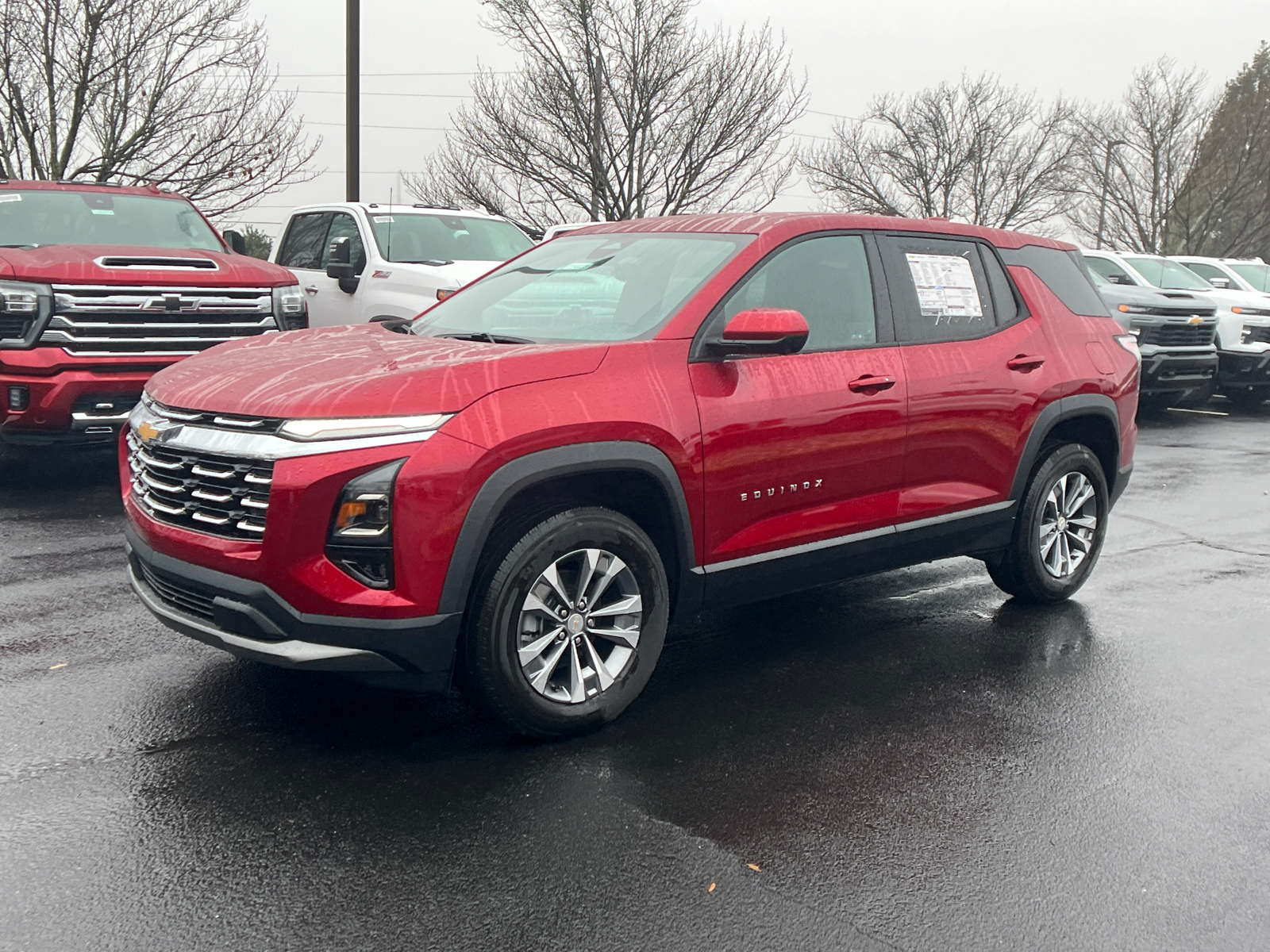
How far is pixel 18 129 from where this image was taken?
889 inches

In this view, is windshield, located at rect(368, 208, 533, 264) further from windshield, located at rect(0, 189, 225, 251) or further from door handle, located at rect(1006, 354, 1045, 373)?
door handle, located at rect(1006, 354, 1045, 373)

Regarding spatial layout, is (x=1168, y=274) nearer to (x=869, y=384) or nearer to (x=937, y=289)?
(x=937, y=289)

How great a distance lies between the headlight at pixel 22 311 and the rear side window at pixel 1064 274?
19.5ft

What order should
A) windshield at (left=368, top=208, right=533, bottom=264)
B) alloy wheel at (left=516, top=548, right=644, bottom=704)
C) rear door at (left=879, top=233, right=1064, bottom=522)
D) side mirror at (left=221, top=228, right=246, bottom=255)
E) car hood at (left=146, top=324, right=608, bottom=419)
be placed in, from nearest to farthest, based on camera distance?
car hood at (left=146, top=324, right=608, bottom=419)
alloy wheel at (left=516, top=548, right=644, bottom=704)
rear door at (left=879, top=233, right=1064, bottom=522)
side mirror at (left=221, top=228, right=246, bottom=255)
windshield at (left=368, top=208, right=533, bottom=264)

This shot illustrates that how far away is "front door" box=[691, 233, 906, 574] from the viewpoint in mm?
4336

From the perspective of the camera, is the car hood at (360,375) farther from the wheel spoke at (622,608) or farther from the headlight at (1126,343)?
the headlight at (1126,343)

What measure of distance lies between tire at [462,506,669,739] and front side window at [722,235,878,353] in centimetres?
108

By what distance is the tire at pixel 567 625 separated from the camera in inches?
150

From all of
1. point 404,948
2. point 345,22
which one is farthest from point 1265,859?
point 345,22

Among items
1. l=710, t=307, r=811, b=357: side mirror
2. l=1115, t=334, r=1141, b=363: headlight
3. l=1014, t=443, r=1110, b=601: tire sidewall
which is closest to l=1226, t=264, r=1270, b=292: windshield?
l=1115, t=334, r=1141, b=363: headlight

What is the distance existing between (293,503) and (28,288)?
17.4 feet

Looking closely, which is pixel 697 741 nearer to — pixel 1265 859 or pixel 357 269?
pixel 1265 859

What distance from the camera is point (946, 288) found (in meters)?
5.37

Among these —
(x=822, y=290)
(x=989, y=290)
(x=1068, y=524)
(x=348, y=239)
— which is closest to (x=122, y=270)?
(x=348, y=239)
